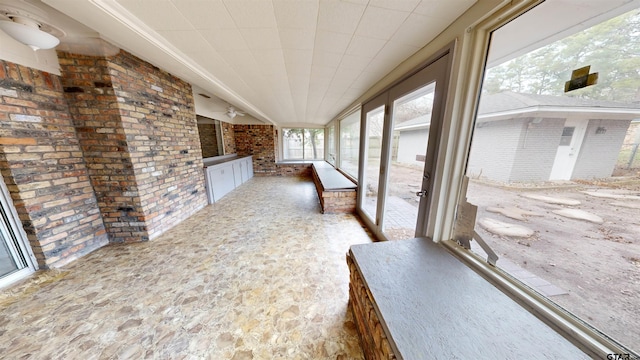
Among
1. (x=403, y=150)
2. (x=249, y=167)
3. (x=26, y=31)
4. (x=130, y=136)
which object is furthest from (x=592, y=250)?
(x=249, y=167)

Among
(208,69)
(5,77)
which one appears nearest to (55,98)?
(5,77)

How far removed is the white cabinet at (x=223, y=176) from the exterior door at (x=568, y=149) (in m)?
4.74

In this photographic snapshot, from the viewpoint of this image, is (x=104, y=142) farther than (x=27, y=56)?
Yes

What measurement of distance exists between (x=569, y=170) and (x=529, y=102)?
16.0 inches

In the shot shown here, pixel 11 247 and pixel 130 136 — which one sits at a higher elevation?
pixel 130 136

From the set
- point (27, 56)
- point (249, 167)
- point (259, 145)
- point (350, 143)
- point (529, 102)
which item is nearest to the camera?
point (529, 102)

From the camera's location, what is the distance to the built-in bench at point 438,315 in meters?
0.75

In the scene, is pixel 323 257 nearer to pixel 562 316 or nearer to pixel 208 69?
pixel 562 316

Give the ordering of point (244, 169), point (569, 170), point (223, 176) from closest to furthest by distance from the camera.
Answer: point (569, 170) → point (223, 176) → point (244, 169)

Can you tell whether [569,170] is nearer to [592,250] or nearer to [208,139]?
[592,250]

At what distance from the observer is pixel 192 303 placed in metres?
1.62

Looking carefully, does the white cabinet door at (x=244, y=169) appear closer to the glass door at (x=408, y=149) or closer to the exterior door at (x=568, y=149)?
the glass door at (x=408, y=149)

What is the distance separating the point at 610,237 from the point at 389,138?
1.80m

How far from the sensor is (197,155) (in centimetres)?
364
